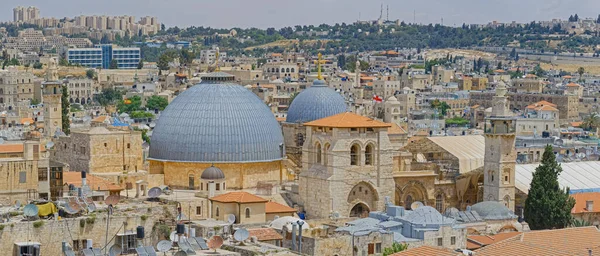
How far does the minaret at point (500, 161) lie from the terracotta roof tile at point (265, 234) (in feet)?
40.3

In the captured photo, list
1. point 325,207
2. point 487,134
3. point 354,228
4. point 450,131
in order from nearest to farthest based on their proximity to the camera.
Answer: point 354,228, point 325,207, point 487,134, point 450,131

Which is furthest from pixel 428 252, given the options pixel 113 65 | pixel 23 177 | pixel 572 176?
pixel 113 65

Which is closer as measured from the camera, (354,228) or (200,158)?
(354,228)

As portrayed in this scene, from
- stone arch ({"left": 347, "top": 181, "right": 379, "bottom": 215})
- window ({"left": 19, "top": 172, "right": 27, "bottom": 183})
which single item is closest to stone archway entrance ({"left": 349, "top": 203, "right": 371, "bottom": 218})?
stone arch ({"left": 347, "top": 181, "right": 379, "bottom": 215})

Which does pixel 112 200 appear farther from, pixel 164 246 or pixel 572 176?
pixel 572 176

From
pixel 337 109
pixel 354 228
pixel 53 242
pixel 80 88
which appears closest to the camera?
pixel 53 242

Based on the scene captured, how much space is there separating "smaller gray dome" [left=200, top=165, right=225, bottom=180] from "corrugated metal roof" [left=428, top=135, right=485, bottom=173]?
32.0ft

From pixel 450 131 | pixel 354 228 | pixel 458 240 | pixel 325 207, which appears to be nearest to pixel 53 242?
pixel 354 228

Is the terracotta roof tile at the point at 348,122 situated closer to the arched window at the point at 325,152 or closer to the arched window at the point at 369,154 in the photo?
the arched window at the point at 325,152

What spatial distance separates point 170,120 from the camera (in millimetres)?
44312

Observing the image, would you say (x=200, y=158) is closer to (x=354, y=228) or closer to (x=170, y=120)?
(x=170, y=120)

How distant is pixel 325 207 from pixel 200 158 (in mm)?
4356

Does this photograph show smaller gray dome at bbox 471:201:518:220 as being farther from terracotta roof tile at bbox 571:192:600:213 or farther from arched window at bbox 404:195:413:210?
terracotta roof tile at bbox 571:192:600:213

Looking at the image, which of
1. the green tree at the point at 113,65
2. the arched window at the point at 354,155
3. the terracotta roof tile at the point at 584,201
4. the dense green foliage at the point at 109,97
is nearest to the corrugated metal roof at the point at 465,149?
the terracotta roof tile at the point at 584,201
